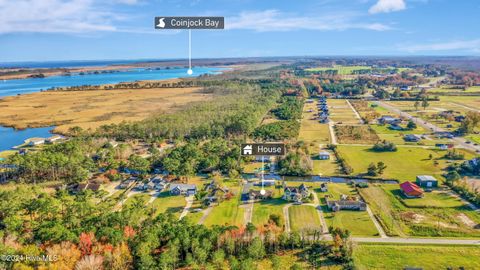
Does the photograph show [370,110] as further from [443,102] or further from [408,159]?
[408,159]

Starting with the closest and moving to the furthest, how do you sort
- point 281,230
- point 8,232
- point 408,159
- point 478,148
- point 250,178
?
1. point 8,232
2. point 281,230
3. point 250,178
4. point 408,159
5. point 478,148

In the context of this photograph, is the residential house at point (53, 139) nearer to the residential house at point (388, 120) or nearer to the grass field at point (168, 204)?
the grass field at point (168, 204)

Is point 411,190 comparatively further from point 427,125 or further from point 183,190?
point 427,125

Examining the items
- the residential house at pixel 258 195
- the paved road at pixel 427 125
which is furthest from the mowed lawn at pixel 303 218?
the paved road at pixel 427 125

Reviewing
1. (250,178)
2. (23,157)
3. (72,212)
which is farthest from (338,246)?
(23,157)

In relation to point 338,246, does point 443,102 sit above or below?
above
